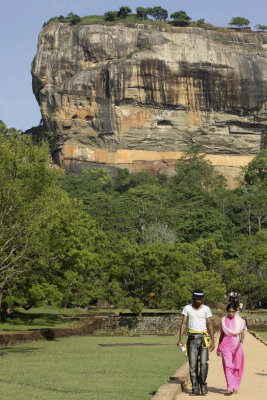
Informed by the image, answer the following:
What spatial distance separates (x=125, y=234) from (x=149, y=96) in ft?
111

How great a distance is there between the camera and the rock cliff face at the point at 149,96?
270 ft

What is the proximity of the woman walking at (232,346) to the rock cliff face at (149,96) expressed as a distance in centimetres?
7365

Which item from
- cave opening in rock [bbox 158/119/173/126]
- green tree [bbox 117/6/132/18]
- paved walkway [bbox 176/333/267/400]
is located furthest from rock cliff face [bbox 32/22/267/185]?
paved walkway [bbox 176/333/267/400]

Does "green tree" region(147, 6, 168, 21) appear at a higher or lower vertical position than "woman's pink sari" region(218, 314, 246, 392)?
higher

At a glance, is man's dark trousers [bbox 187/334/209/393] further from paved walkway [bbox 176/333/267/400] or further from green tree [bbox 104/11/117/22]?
green tree [bbox 104/11/117/22]

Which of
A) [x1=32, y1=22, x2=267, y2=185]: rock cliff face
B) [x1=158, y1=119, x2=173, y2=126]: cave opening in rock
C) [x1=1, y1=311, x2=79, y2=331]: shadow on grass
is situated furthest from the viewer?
[x1=158, y1=119, x2=173, y2=126]: cave opening in rock

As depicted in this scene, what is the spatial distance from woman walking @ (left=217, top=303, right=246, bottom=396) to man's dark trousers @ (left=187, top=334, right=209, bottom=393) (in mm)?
350

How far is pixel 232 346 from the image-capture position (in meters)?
9.27

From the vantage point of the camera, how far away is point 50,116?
276 feet

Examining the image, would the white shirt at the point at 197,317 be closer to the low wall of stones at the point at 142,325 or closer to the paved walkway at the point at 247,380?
the paved walkway at the point at 247,380

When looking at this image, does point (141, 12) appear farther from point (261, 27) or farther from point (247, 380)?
point (247, 380)

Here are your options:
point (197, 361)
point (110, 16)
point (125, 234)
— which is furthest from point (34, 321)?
point (110, 16)

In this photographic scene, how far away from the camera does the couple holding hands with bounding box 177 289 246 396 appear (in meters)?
8.96

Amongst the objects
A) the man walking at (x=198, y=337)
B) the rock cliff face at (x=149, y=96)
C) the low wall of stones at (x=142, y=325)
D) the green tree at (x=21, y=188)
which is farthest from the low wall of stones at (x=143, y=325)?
the rock cliff face at (x=149, y=96)
